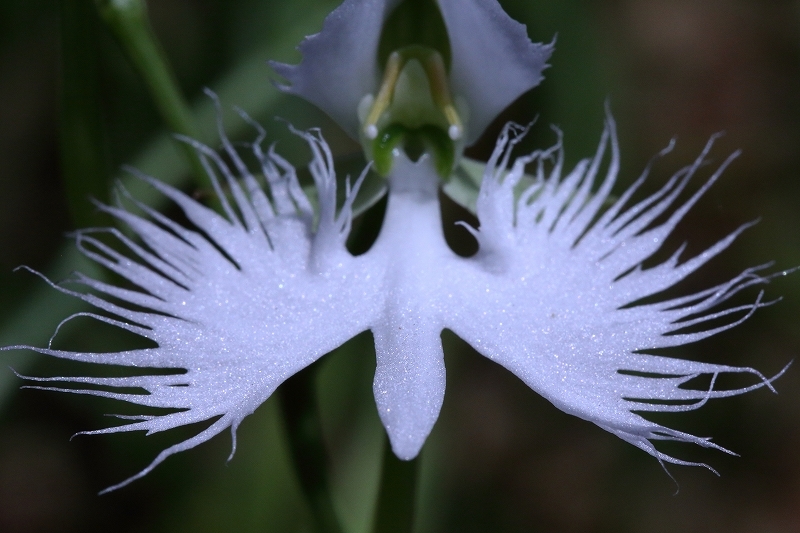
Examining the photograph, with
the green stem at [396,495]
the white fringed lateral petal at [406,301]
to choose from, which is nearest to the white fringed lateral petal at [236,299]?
the white fringed lateral petal at [406,301]

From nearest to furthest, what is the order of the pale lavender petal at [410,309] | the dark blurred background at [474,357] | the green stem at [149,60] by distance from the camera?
the pale lavender petal at [410,309] → the green stem at [149,60] → the dark blurred background at [474,357]

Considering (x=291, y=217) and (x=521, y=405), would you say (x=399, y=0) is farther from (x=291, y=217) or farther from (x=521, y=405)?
(x=521, y=405)

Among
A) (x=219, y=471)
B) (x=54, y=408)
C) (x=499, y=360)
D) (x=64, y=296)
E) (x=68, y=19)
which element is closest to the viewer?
(x=499, y=360)

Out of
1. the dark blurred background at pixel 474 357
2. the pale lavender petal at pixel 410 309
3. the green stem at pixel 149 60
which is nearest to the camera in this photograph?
the pale lavender petal at pixel 410 309

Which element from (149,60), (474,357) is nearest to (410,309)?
(149,60)

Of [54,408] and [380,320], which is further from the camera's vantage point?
[54,408]

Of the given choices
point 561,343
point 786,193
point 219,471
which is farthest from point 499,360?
point 786,193

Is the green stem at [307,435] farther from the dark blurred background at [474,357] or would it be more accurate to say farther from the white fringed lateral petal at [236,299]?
the dark blurred background at [474,357]
